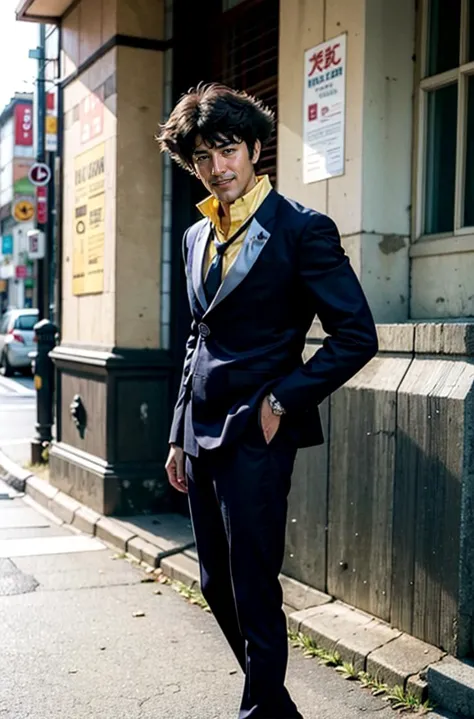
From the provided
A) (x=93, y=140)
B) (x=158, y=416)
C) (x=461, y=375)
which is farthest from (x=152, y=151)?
(x=461, y=375)

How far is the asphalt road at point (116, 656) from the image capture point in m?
3.77

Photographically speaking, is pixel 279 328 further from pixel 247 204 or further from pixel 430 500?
pixel 430 500

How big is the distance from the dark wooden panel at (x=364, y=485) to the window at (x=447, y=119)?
0.89m

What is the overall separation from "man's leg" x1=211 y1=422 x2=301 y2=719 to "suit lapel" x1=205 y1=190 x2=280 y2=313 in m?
0.44

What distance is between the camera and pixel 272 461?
2.89 meters

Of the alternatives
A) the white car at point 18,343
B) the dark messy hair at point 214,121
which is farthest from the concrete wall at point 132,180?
the white car at point 18,343

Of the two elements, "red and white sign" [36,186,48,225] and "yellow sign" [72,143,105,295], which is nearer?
"yellow sign" [72,143,105,295]

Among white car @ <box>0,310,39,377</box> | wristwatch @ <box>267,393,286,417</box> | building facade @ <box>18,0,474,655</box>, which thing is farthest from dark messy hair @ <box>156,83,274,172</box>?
white car @ <box>0,310,39,377</box>

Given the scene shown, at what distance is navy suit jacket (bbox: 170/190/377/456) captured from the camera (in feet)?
9.18

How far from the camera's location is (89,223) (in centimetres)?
774

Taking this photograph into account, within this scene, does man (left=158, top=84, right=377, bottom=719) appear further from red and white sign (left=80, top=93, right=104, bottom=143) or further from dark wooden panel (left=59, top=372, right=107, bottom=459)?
red and white sign (left=80, top=93, right=104, bottom=143)

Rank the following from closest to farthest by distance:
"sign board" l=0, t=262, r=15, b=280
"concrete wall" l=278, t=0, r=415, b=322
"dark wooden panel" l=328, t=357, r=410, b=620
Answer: "dark wooden panel" l=328, t=357, r=410, b=620 < "concrete wall" l=278, t=0, r=415, b=322 < "sign board" l=0, t=262, r=15, b=280

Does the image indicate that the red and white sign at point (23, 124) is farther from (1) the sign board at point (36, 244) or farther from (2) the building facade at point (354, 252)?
(2) the building facade at point (354, 252)

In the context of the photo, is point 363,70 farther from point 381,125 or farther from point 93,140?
point 93,140
